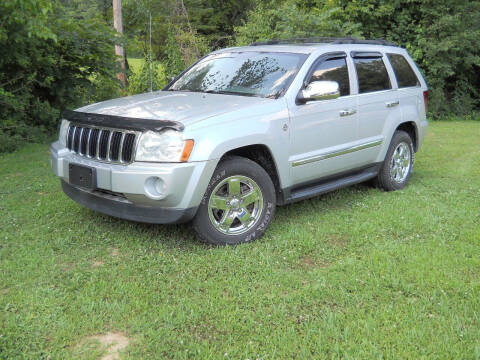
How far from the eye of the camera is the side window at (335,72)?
206 inches

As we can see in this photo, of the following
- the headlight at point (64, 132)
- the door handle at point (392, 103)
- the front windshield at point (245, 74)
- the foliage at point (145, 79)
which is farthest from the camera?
the foliage at point (145, 79)

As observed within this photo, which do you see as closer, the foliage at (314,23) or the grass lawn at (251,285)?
the grass lawn at (251,285)

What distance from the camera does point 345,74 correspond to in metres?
5.56

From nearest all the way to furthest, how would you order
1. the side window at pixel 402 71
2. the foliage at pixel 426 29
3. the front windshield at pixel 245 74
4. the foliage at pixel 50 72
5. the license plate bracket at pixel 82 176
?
the license plate bracket at pixel 82 176, the front windshield at pixel 245 74, the side window at pixel 402 71, the foliage at pixel 50 72, the foliage at pixel 426 29

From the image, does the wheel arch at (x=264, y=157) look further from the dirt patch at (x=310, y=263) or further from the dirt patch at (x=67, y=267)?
the dirt patch at (x=67, y=267)

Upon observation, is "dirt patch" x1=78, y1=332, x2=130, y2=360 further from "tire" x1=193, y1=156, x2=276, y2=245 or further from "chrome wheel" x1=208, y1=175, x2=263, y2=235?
"chrome wheel" x1=208, y1=175, x2=263, y2=235

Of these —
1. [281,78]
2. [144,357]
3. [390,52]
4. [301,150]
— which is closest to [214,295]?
[144,357]

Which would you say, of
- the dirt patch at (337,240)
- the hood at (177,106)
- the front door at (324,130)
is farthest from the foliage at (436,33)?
the dirt patch at (337,240)

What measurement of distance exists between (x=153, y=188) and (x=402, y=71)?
3.97m

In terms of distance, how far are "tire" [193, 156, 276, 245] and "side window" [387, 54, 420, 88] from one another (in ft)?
9.11

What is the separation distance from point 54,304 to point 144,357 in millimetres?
900

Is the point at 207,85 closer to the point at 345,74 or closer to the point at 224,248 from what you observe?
the point at 345,74

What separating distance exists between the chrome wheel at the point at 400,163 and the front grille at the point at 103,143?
3.56 metres

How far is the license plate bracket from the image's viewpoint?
4.27m
